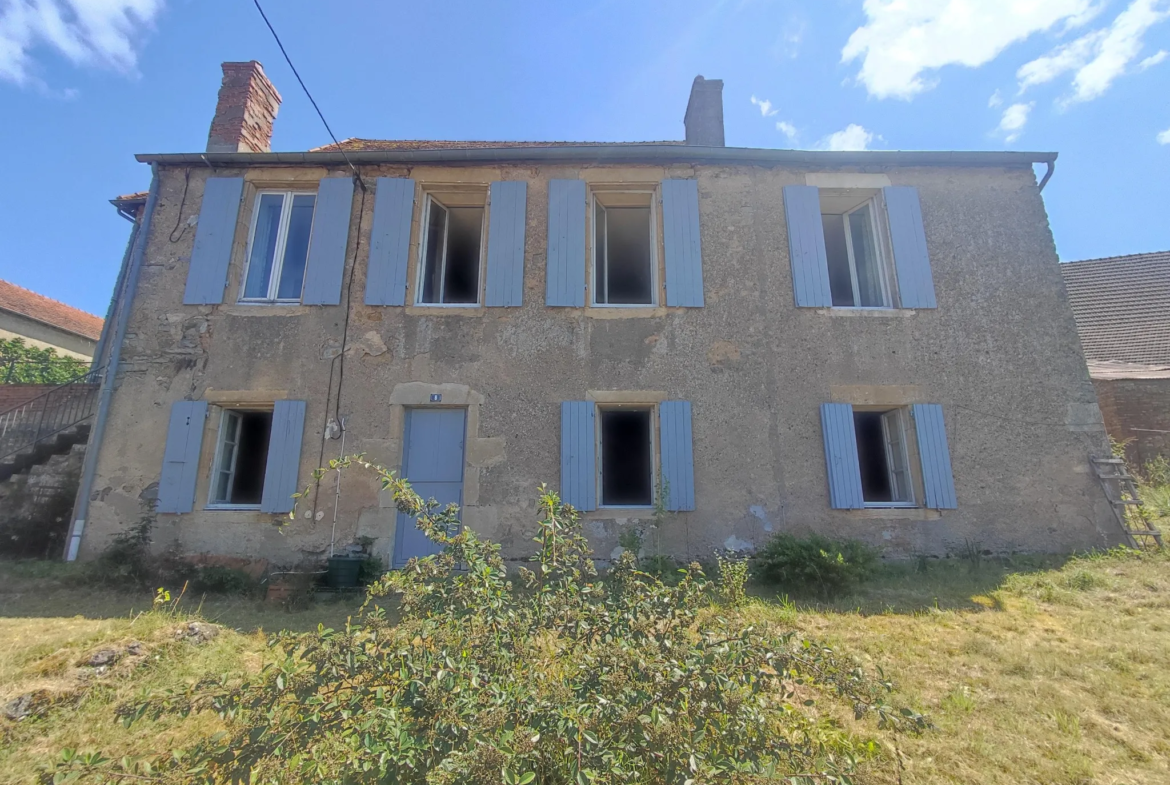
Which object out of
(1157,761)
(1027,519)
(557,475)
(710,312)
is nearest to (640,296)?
(710,312)

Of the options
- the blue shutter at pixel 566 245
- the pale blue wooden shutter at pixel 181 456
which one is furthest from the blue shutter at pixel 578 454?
the pale blue wooden shutter at pixel 181 456

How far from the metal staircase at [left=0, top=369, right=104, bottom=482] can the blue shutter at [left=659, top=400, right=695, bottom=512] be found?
7200 mm

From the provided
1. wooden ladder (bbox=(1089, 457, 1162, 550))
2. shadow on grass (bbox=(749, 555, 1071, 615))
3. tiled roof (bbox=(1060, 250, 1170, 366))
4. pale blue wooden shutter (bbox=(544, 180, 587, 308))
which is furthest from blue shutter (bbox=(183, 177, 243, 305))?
tiled roof (bbox=(1060, 250, 1170, 366))

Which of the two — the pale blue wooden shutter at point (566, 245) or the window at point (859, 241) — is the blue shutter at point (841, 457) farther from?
the pale blue wooden shutter at point (566, 245)

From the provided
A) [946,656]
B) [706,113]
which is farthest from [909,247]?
[946,656]

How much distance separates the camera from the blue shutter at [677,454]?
6016mm

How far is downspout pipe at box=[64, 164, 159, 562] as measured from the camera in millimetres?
5965

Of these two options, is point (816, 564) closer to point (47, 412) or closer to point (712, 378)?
point (712, 378)

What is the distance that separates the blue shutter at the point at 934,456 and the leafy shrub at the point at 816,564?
50.6 inches

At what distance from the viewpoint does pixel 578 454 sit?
20.1 ft

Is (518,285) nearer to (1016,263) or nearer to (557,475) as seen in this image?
(557,475)

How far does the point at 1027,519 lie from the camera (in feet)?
20.0

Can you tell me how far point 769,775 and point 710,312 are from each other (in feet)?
17.6

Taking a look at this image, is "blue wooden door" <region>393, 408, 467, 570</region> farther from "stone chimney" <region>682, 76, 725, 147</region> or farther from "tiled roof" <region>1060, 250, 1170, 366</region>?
"tiled roof" <region>1060, 250, 1170, 366</region>
